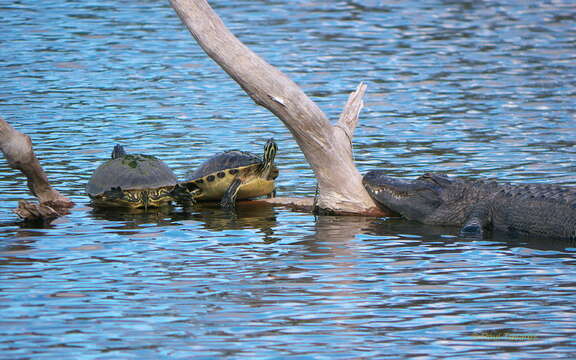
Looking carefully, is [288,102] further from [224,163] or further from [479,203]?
[479,203]

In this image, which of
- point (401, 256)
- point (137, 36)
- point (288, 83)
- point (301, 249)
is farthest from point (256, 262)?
point (137, 36)

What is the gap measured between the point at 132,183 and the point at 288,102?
2.22 metres

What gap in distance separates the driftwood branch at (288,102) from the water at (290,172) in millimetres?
440

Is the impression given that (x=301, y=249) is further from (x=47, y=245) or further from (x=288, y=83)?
(x=47, y=245)

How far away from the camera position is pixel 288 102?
11.4 meters

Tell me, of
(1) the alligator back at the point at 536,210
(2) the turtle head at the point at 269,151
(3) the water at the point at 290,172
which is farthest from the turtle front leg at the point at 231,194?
(1) the alligator back at the point at 536,210

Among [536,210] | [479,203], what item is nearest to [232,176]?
[479,203]

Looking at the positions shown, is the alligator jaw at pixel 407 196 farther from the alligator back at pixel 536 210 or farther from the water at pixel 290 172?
the alligator back at pixel 536 210

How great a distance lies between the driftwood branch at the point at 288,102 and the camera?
36.9ft

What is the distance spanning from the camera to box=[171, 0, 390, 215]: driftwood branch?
36.9ft

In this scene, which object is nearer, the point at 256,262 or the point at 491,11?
the point at 256,262

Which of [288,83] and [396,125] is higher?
[288,83]

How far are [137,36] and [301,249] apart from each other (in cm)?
1651

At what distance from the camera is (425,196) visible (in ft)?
39.5
